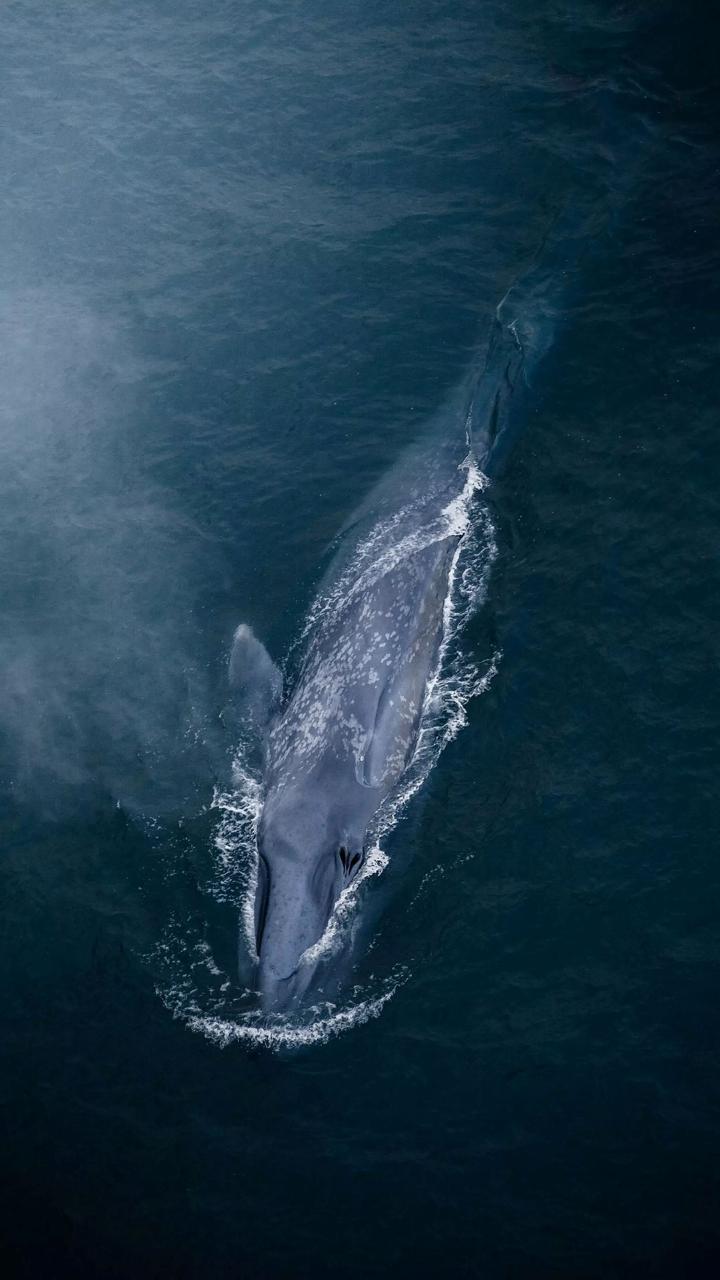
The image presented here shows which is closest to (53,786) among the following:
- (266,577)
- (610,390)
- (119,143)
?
(266,577)

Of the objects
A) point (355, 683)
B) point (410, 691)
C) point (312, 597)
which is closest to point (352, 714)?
point (355, 683)

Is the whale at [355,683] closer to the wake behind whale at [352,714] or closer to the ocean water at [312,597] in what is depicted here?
→ the wake behind whale at [352,714]

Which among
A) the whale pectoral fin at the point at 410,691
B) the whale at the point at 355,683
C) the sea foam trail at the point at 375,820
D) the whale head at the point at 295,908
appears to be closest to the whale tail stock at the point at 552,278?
the whale at the point at 355,683

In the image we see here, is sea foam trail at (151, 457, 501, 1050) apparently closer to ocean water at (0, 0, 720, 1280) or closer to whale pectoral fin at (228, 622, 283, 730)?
ocean water at (0, 0, 720, 1280)

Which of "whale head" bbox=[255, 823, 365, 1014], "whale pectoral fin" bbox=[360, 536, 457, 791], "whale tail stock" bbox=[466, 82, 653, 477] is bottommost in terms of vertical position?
"whale head" bbox=[255, 823, 365, 1014]

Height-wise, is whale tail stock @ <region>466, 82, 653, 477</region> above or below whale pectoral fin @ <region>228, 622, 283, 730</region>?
above

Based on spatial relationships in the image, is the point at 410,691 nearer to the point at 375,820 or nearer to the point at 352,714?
the point at 352,714

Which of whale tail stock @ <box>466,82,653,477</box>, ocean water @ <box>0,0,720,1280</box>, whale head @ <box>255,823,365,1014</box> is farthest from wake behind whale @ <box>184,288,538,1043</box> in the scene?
ocean water @ <box>0,0,720,1280</box>
